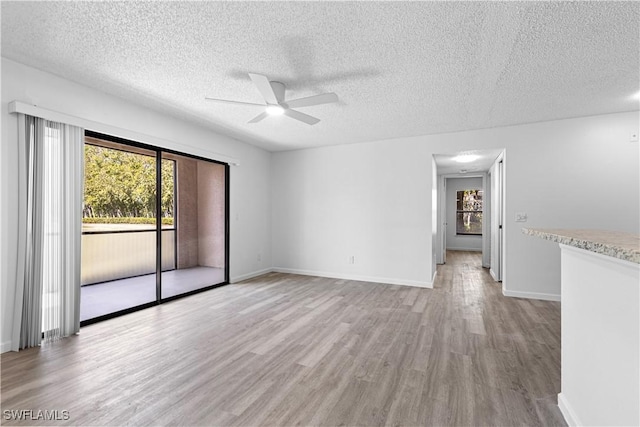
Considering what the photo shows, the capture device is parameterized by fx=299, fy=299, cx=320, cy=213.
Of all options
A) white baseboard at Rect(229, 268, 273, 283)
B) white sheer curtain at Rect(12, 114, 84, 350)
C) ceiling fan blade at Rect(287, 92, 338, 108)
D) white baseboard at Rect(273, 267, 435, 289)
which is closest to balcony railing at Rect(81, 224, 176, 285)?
white sheer curtain at Rect(12, 114, 84, 350)

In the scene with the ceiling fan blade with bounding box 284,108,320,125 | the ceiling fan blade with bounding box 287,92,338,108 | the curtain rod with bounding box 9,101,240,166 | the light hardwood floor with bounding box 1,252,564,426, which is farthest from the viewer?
the ceiling fan blade with bounding box 284,108,320,125

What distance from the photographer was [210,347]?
2631 millimetres

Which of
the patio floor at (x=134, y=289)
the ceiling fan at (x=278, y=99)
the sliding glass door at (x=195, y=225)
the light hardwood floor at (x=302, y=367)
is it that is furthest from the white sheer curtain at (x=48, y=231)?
the ceiling fan at (x=278, y=99)

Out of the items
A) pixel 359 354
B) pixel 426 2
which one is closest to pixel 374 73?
pixel 426 2

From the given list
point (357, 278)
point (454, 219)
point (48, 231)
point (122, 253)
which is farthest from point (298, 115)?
point (454, 219)

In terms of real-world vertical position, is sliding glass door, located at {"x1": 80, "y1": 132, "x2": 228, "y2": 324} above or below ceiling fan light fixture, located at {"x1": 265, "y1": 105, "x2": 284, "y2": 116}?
below

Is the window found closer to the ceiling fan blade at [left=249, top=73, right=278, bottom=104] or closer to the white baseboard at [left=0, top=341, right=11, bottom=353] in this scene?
the ceiling fan blade at [left=249, top=73, right=278, bottom=104]

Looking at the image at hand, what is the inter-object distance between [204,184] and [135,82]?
202 centimetres

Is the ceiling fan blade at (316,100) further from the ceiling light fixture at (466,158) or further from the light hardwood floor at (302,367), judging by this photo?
the ceiling light fixture at (466,158)

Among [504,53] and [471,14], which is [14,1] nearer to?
[471,14]

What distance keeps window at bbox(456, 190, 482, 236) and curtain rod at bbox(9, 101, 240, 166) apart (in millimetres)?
8089

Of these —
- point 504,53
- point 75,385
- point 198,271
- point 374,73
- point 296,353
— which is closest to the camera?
point 75,385

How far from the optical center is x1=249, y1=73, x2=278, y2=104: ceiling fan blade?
2.44 m

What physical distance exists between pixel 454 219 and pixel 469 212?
20.0 inches
